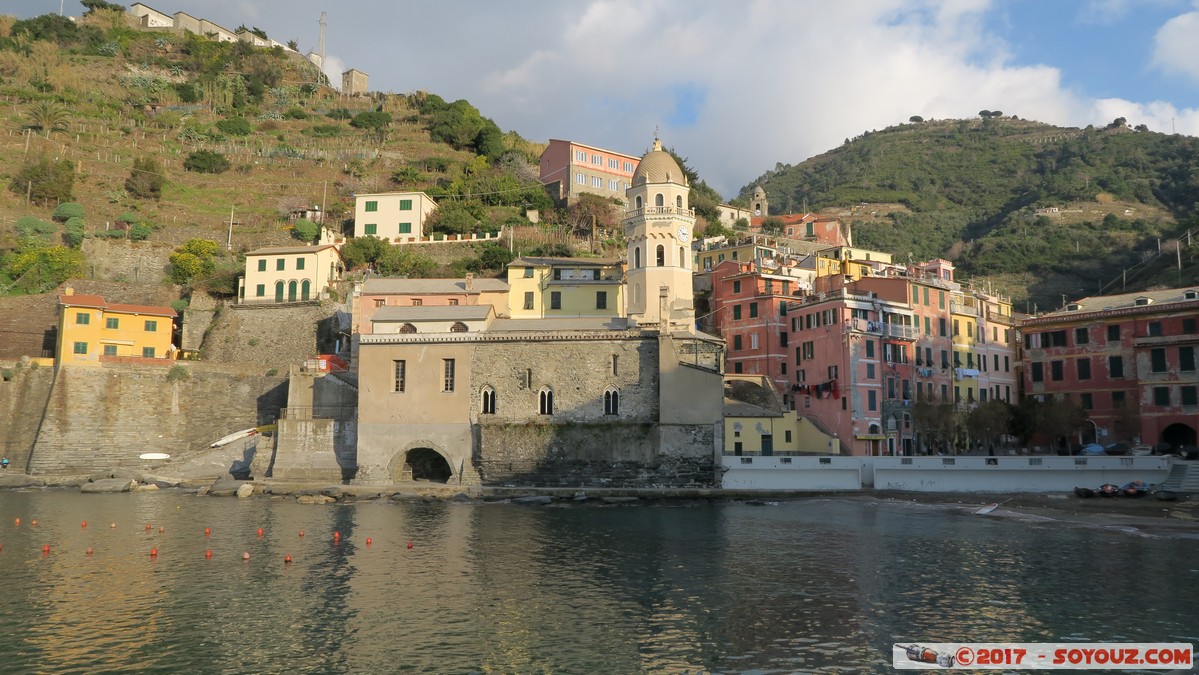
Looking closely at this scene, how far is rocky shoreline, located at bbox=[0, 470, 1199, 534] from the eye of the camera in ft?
124

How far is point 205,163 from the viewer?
8481 centimetres

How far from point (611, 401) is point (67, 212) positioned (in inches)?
2023

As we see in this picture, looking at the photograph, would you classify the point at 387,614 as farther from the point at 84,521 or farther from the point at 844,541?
the point at 84,521

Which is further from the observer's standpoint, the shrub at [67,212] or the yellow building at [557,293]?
the shrub at [67,212]

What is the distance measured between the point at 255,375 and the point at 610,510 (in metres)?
27.5

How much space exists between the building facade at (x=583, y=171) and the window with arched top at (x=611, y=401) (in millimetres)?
34923

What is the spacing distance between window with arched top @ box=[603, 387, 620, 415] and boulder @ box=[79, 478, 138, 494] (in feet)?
84.6

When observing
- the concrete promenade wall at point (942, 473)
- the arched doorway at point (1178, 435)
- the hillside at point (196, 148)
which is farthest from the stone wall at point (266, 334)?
the arched doorway at point (1178, 435)

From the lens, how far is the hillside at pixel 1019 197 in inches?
3410

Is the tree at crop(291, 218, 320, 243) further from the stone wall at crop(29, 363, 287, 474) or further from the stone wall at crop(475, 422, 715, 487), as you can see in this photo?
the stone wall at crop(475, 422, 715, 487)

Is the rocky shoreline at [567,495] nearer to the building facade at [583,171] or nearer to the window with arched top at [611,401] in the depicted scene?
the window with arched top at [611,401]

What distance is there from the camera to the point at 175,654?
Result: 1741cm

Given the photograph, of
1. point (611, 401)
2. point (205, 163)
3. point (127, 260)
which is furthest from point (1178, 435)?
point (205, 163)

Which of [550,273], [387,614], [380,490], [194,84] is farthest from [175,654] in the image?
[194,84]
